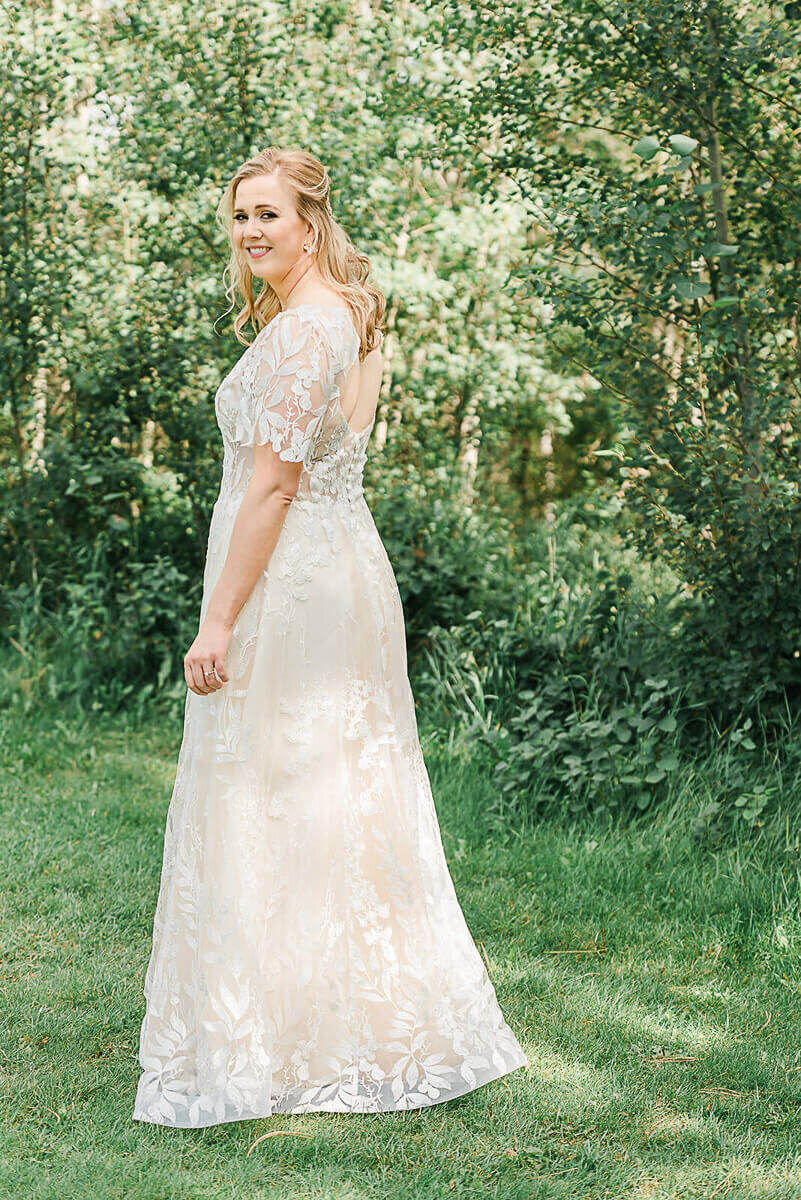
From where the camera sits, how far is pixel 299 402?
8.05 feet

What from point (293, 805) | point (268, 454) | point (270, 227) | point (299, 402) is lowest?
point (293, 805)

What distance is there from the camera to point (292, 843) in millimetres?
2615

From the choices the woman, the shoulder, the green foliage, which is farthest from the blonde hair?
the green foliage

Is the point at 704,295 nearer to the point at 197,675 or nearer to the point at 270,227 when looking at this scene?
the point at 270,227

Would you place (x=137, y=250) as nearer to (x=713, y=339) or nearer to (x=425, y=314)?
(x=425, y=314)

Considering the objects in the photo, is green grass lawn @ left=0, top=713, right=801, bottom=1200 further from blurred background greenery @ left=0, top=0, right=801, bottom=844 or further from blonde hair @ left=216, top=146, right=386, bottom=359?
blonde hair @ left=216, top=146, right=386, bottom=359

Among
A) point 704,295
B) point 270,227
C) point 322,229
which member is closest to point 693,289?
point 704,295

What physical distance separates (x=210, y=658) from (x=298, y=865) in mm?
513

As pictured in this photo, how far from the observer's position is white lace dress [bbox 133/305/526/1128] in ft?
8.41

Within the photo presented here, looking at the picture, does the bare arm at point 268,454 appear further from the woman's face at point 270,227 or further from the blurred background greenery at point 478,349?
the blurred background greenery at point 478,349

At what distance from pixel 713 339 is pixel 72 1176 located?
10.1ft

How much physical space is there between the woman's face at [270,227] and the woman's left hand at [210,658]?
81 cm

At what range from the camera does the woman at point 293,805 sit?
2.55m

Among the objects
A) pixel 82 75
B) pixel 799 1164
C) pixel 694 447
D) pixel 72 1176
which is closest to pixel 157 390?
pixel 82 75
